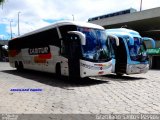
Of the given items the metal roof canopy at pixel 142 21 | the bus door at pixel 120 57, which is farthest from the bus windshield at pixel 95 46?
the metal roof canopy at pixel 142 21

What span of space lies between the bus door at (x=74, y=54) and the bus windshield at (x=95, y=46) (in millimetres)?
347

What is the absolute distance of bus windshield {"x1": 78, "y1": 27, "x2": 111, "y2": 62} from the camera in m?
13.0

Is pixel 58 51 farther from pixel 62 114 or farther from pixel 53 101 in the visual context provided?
pixel 62 114

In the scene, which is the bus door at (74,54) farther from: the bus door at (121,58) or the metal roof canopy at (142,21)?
the metal roof canopy at (142,21)

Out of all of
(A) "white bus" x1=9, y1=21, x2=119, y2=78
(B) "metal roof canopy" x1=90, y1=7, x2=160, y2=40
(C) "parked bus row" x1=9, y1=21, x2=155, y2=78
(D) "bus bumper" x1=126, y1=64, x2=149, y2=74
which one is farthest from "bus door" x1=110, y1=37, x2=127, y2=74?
(B) "metal roof canopy" x1=90, y1=7, x2=160, y2=40

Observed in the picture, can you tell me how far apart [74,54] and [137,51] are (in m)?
4.95

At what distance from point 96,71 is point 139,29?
3444 cm

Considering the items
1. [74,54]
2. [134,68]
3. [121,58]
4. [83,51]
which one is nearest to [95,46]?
[83,51]

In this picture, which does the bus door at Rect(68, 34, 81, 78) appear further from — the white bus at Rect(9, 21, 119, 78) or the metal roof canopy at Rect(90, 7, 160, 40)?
the metal roof canopy at Rect(90, 7, 160, 40)

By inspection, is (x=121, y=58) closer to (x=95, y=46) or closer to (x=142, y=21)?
(x=95, y=46)

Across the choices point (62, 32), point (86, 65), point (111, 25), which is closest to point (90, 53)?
point (86, 65)

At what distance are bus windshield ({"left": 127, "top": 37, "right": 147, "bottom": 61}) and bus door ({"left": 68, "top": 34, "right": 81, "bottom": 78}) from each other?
14.3ft

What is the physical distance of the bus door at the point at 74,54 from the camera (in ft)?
42.4

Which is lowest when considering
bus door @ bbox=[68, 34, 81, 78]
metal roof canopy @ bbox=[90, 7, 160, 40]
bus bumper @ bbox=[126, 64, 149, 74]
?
bus bumper @ bbox=[126, 64, 149, 74]
